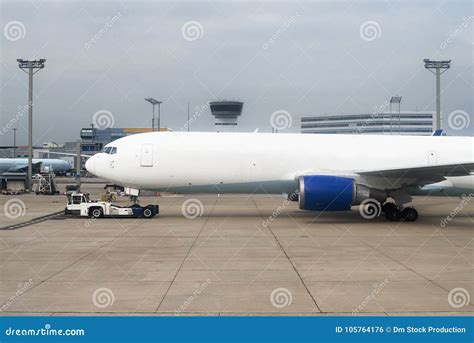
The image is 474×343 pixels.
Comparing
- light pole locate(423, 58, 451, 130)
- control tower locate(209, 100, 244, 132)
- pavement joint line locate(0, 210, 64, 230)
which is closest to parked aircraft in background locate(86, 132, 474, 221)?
pavement joint line locate(0, 210, 64, 230)

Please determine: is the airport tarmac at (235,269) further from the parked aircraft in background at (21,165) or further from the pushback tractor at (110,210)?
the parked aircraft in background at (21,165)

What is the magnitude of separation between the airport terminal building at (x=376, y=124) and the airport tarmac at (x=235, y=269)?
306 feet

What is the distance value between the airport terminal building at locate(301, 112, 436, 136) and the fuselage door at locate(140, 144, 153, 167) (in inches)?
3520

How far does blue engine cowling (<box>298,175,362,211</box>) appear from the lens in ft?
62.4

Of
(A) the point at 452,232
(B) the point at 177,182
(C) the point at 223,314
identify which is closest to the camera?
(C) the point at 223,314

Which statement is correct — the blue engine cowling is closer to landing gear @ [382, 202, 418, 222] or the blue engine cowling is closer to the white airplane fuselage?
the white airplane fuselage

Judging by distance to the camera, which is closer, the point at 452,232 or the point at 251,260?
the point at 251,260

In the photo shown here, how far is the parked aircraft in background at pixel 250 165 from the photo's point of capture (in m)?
20.5

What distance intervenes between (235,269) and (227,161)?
1045cm

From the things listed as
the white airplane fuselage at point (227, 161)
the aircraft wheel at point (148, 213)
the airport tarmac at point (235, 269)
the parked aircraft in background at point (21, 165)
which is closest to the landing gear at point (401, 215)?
the airport tarmac at point (235, 269)

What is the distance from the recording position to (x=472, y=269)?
10.7 metres

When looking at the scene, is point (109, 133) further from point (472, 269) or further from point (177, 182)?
point (472, 269)

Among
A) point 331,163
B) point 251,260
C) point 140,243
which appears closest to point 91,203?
point 140,243

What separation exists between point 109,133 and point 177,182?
97.0 metres
